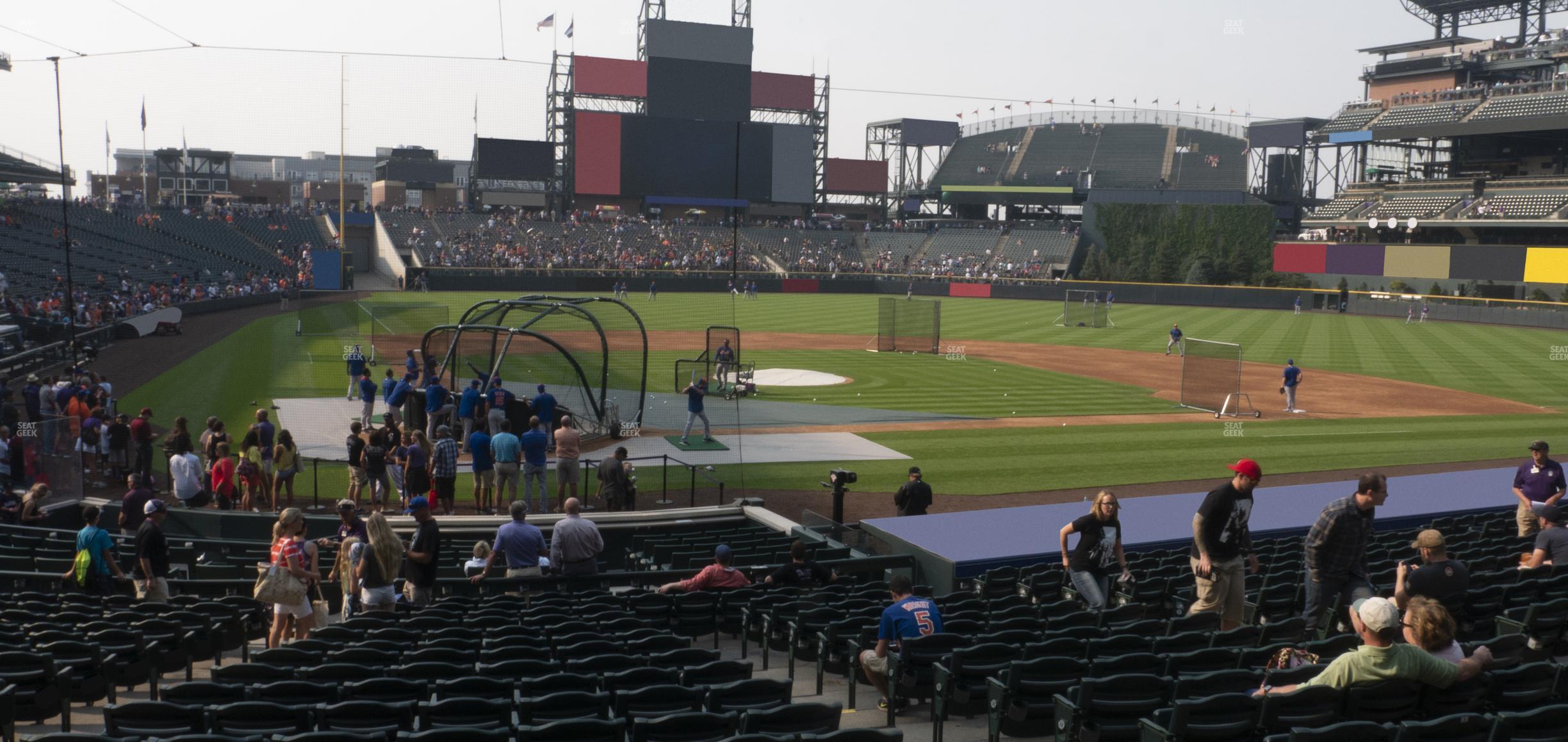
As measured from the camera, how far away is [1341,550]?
870cm

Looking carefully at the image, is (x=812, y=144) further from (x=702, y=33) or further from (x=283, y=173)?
(x=283, y=173)

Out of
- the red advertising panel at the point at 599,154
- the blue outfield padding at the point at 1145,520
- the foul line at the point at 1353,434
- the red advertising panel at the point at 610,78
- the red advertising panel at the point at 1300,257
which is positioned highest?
the red advertising panel at the point at 610,78

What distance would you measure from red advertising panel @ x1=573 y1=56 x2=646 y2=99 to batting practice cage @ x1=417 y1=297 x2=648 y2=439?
52.6 m

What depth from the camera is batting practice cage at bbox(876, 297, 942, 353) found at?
44.5m

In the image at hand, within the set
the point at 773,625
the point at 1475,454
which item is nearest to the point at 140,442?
the point at 773,625

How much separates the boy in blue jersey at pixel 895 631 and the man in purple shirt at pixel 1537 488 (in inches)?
334

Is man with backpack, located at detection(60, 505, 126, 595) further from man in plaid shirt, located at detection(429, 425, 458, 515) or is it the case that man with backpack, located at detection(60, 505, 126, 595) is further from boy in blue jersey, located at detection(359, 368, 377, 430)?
boy in blue jersey, located at detection(359, 368, 377, 430)

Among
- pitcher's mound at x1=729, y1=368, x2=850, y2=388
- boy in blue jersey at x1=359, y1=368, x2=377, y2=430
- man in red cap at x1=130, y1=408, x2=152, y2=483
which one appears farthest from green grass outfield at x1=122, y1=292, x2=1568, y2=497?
boy in blue jersey at x1=359, y1=368, x2=377, y2=430

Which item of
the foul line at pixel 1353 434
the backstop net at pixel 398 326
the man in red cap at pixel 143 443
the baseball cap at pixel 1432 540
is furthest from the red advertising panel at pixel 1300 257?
the baseball cap at pixel 1432 540

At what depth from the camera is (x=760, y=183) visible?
A: 313 feet

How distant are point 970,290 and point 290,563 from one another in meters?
71.5

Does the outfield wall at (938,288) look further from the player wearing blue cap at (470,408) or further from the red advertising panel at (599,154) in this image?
the player wearing blue cap at (470,408)

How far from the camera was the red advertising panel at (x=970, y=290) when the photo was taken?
78.2 meters

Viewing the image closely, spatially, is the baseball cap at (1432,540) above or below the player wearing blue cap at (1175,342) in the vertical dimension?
above
